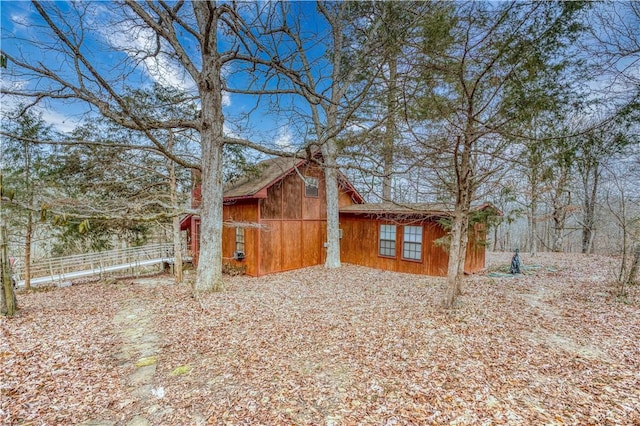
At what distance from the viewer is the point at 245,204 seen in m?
11.4

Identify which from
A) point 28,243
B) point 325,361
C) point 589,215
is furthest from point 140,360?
point 589,215

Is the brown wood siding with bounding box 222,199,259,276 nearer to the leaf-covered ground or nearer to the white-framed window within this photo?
the white-framed window

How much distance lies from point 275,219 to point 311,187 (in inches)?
96.1

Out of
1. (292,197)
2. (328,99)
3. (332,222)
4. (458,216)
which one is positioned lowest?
(332,222)

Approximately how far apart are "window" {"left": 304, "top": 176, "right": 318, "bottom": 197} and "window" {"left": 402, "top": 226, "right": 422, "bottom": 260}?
14.5 ft

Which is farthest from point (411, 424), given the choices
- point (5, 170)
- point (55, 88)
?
point (5, 170)

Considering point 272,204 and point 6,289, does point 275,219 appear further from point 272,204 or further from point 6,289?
point 6,289

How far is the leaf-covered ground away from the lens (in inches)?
114

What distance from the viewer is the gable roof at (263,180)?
10492 millimetres

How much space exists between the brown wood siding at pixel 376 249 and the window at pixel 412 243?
0.14 meters

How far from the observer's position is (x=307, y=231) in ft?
41.3

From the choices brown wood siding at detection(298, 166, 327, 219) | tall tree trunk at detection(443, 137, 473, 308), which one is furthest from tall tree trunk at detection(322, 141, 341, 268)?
tall tree trunk at detection(443, 137, 473, 308)

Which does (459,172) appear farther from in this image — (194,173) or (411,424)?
(194,173)

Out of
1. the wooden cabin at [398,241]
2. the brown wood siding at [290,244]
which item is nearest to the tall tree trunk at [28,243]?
the brown wood siding at [290,244]
